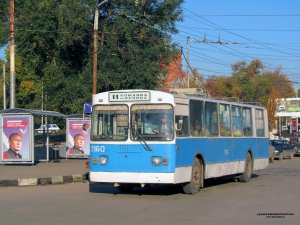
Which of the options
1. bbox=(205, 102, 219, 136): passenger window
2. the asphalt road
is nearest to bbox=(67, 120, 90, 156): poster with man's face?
the asphalt road

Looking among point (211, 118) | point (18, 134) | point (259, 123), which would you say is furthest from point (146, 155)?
point (18, 134)

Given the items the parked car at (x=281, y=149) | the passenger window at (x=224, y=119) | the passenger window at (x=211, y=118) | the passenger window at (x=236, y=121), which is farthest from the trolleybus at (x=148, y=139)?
the parked car at (x=281, y=149)

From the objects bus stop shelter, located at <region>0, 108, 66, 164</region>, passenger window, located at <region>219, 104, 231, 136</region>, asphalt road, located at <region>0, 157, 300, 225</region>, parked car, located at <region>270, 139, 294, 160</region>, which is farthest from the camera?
parked car, located at <region>270, 139, 294, 160</region>

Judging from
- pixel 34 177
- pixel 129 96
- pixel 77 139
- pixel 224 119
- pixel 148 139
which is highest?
pixel 129 96

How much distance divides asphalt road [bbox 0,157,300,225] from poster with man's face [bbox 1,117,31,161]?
6.41 metres

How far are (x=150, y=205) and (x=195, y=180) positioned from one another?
99.4 inches

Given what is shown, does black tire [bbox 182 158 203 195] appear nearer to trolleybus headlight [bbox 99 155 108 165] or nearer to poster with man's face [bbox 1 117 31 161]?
trolleybus headlight [bbox 99 155 108 165]

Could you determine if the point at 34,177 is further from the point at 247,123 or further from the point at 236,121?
the point at 247,123

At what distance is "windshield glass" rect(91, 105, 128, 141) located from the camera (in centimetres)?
1280

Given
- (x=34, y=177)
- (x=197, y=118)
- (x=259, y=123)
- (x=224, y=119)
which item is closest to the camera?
(x=197, y=118)

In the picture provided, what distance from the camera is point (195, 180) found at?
45.4ft

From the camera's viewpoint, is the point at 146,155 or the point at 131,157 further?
the point at 131,157

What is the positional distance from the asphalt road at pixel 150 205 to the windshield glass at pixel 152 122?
1.60 metres

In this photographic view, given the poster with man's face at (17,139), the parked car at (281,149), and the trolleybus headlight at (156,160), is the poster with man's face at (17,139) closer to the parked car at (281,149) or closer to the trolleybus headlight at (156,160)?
the trolleybus headlight at (156,160)
